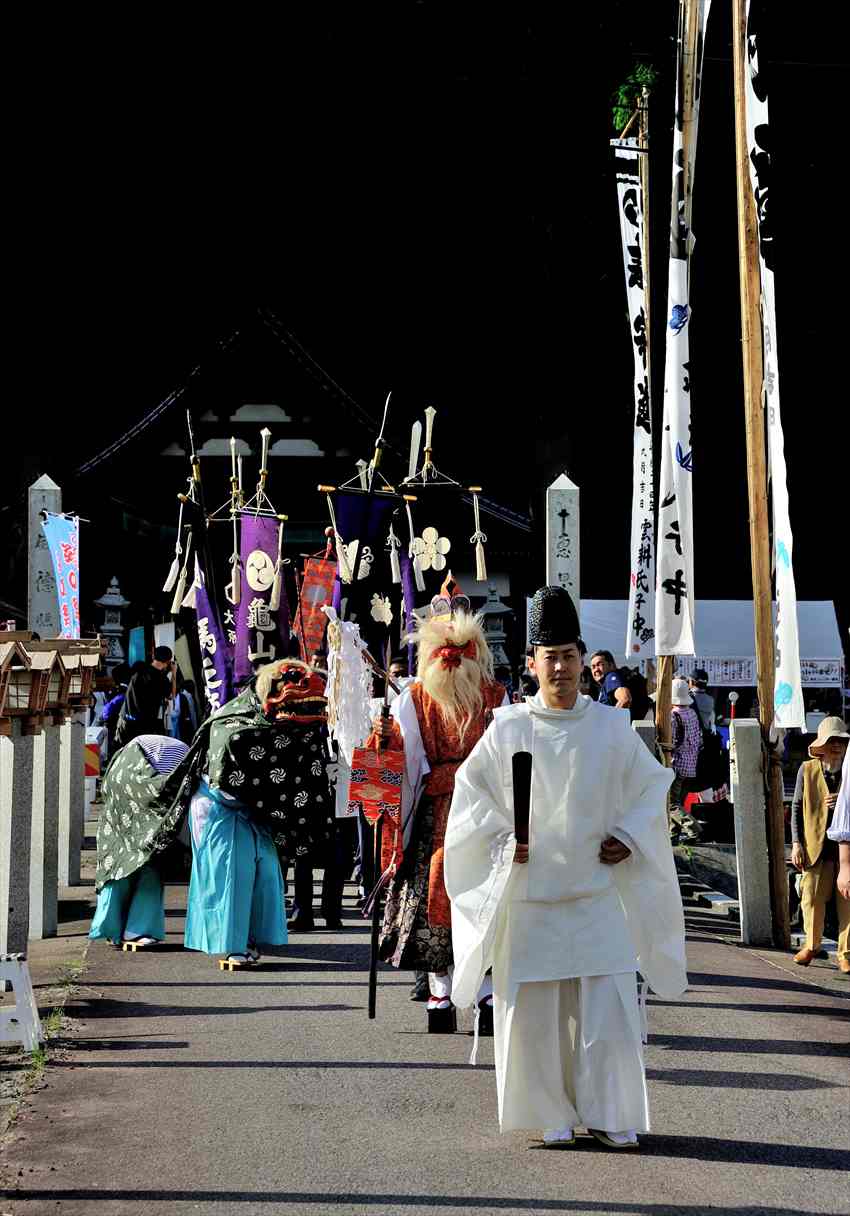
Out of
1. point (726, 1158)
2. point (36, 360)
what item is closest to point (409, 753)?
point (726, 1158)

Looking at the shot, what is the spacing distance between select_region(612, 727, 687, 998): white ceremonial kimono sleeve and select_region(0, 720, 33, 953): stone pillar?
11.3ft

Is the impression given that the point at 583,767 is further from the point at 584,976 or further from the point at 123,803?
the point at 123,803

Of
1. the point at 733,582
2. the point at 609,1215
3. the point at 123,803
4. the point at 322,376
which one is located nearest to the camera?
the point at 609,1215

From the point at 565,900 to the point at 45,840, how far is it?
5214mm

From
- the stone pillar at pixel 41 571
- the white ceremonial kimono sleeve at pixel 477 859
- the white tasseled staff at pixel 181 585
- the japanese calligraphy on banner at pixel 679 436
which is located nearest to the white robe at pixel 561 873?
the white ceremonial kimono sleeve at pixel 477 859

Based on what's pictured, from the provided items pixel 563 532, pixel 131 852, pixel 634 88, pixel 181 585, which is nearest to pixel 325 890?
pixel 131 852

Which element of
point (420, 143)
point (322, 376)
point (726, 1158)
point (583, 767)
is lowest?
point (726, 1158)

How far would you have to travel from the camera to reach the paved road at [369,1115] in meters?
4.43

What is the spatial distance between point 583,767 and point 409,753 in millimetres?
1703

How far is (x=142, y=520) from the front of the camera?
21.7 m

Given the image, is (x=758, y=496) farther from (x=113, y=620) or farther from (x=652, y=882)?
(x=113, y=620)

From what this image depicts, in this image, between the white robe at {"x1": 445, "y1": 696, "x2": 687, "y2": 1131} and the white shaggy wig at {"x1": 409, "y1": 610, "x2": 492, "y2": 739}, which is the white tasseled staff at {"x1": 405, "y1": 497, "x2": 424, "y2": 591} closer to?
the white shaggy wig at {"x1": 409, "y1": 610, "x2": 492, "y2": 739}

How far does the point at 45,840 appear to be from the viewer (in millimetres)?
9422

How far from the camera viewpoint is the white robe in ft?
16.4
